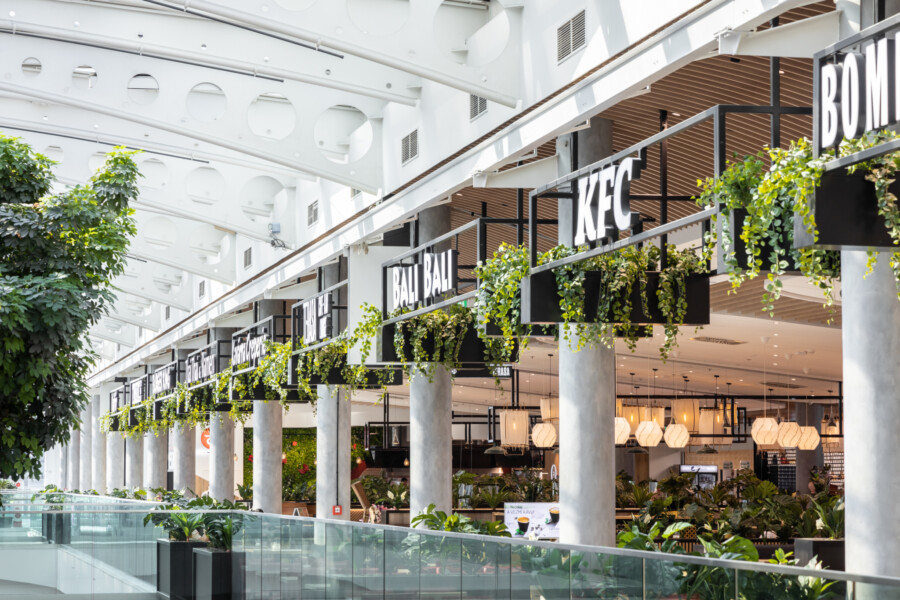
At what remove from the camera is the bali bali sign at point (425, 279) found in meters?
9.29

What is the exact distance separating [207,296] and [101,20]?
11.1 meters

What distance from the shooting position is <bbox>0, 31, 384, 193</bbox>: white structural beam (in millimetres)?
10531

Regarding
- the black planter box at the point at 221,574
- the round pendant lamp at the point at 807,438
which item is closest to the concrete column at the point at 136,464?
the round pendant lamp at the point at 807,438

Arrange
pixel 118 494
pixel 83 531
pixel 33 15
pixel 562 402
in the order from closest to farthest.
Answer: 1. pixel 562 402
2. pixel 33 15
3. pixel 83 531
4. pixel 118 494

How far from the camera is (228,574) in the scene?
12.1 metres

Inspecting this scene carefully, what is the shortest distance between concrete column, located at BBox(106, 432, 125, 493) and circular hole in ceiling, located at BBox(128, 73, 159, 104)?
22077 mm

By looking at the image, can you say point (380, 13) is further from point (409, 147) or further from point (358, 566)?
point (358, 566)

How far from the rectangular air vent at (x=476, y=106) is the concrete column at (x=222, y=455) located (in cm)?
1346

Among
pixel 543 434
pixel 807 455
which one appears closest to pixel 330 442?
pixel 543 434

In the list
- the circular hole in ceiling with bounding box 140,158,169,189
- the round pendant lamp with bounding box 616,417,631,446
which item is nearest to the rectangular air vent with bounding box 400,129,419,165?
the circular hole in ceiling with bounding box 140,158,169,189

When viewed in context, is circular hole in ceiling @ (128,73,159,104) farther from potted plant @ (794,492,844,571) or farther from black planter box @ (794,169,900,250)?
black planter box @ (794,169,900,250)

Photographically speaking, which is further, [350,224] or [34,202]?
[350,224]

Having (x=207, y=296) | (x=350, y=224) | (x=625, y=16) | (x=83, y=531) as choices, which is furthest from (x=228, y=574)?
(x=207, y=296)

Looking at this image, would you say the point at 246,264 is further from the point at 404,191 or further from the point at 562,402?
the point at 562,402
